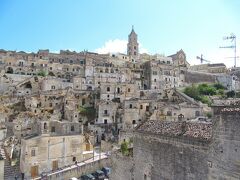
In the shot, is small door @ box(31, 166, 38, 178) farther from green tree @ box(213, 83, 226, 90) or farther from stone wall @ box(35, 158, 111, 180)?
green tree @ box(213, 83, 226, 90)

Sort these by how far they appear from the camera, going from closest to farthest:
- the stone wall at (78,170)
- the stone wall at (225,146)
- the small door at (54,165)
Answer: the stone wall at (225,146)
the stone wall at (78,170)
the small door at (54,165)

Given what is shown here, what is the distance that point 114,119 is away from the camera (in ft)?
180

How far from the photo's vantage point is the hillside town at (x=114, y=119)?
46.4ft

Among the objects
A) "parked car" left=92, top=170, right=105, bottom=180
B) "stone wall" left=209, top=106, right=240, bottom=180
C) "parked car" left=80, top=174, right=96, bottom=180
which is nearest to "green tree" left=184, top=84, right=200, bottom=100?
"parked car" left=92, top=170, right=105, bottom=180

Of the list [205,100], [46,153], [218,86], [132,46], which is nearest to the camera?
[46,153]

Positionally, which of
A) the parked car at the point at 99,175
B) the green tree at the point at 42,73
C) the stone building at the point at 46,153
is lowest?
the parked car at the point at 99,175

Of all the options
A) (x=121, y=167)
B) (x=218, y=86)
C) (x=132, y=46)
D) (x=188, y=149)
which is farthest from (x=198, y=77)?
(x=188, y=149)

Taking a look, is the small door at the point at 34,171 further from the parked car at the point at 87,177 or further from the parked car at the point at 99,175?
the parked car at the point at 99,175

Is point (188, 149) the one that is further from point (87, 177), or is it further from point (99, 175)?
point (87, 177)

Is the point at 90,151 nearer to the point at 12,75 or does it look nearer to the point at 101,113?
the point at 101,113

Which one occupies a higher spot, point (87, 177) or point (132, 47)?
point (132, 47)

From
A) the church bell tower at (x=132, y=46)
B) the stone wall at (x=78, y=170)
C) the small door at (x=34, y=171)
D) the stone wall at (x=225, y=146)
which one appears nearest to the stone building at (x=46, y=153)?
the small door at (x=34, y=171)

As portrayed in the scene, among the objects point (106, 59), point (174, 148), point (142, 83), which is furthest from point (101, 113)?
point (174, 148)

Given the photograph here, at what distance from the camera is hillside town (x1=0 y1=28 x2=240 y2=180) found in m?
14.1
